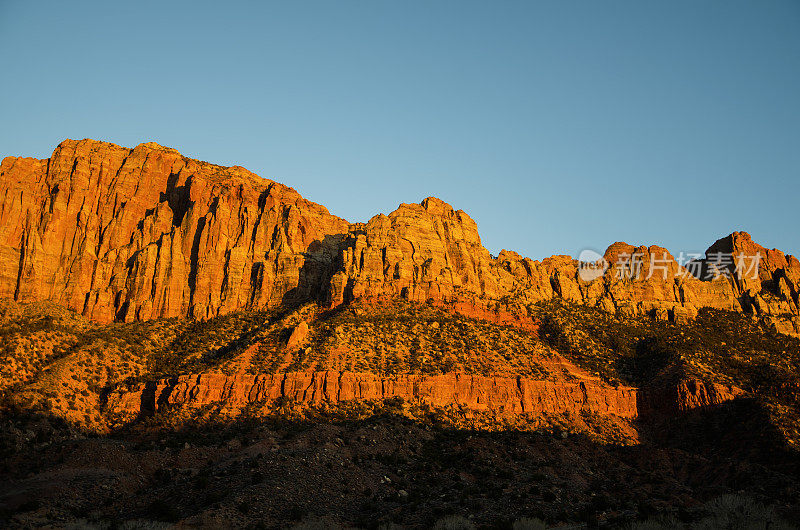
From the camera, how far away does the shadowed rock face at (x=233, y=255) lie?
3971 inches

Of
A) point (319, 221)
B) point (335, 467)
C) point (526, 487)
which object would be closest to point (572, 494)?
point (526, 487)

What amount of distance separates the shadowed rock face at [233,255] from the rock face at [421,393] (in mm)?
22142

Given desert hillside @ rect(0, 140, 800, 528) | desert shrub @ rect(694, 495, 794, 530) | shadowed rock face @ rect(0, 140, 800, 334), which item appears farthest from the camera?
shadowed rock face @ rect(0, 140, 800, 334)

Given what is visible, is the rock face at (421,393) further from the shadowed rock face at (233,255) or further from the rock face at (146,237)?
the rock face at (146,237)

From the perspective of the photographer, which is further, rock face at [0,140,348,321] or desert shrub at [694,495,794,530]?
rock face at [0,140,348,321]

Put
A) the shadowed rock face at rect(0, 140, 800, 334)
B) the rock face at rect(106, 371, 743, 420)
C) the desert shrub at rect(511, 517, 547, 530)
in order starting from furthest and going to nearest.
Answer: the shadowed rock face at rect(0, 140, 800, 334) → the rock face at rect(106, 371, 743, 420) → the desert shrub at rect(511, 517, 547, 530)

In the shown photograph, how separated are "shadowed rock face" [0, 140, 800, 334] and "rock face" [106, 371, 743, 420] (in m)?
22.1

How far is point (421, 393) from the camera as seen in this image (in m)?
75.4

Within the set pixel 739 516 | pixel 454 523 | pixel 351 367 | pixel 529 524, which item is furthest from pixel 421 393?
pixel 739 516

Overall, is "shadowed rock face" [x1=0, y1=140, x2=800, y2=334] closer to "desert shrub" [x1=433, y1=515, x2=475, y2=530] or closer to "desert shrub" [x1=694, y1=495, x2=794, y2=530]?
"desert shrub" [x1=433, y1=515, x2=475, y2=530]

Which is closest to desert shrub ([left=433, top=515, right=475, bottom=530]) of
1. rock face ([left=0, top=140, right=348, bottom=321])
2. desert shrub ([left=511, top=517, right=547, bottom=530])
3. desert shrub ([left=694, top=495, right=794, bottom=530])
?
desert shrub ([left=511, top=517, right=547, bottom=530])

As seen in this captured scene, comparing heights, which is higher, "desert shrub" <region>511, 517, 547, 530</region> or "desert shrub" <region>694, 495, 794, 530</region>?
"desert shrub" <region>694, 495, 794, 530</region>

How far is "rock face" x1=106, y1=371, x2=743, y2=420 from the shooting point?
73812 millimetres

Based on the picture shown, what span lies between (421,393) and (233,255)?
48.0 m
